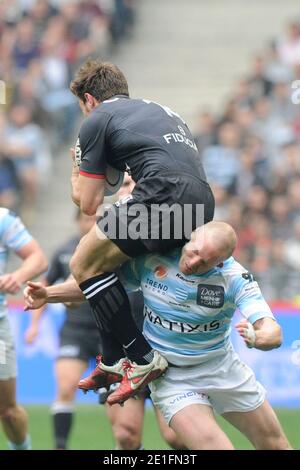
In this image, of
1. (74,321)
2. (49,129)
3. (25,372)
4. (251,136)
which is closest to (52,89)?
(49,129)

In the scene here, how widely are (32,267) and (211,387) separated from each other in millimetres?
2124

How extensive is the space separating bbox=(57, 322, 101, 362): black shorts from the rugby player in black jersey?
3.19 metres

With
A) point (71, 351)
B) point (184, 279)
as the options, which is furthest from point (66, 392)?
point (184, 279)

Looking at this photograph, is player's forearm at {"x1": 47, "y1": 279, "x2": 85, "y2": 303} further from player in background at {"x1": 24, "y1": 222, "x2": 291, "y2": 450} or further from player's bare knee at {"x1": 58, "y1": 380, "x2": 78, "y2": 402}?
player's bare knee at {"x1": 58, "y1": 380, "x2": 78, "y2": 402}

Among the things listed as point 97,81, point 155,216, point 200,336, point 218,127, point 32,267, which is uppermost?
point 97,81

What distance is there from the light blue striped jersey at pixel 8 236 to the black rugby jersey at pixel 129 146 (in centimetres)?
173

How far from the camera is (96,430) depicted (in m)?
12.1

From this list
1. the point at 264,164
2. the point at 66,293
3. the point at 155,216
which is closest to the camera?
the point at 155,216

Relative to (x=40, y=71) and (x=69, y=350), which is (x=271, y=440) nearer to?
(x=69, y=350)

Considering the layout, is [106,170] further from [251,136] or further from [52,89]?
[52,89]

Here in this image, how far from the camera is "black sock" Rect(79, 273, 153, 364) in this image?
7156 millimetres

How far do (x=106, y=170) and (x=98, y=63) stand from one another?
0.70 metres
